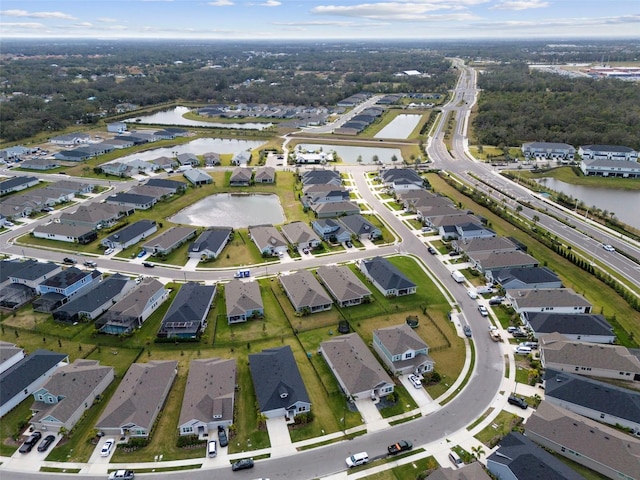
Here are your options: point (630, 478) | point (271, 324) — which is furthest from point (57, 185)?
point (630, 478)

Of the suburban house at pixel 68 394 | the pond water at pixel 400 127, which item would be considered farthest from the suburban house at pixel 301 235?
the pond water at pixel 400 127

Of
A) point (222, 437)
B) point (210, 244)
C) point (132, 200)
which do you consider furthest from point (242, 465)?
point (132, 200)

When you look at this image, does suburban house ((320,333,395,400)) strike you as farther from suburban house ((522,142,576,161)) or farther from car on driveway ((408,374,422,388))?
suburban house ((522,142,576,161))

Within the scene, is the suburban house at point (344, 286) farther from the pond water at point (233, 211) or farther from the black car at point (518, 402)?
the pond water at point (233, 211)

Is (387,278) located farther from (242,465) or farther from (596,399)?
(242,465)

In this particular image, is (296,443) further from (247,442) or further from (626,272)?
(626,272)

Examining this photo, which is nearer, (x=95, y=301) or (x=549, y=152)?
(x=95, y=301)

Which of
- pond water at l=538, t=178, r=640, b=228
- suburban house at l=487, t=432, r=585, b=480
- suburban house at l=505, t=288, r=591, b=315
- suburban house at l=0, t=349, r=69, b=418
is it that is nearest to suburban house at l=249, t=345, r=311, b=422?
suburban house at l=487, t=432, r=585, b=480
